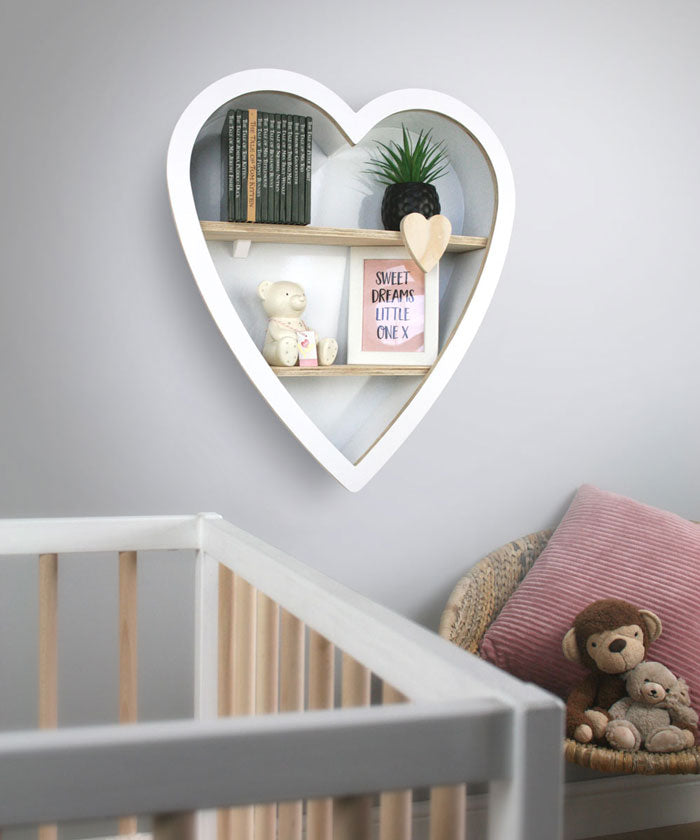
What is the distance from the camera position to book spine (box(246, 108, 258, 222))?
1.65 m

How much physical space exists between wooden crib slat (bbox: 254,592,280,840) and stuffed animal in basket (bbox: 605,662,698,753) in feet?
2.87

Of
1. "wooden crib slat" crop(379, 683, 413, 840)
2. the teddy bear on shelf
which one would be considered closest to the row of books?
the teddy bear on shelf

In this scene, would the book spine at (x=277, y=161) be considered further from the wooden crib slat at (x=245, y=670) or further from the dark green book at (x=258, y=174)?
the wooden crib slat at (x=245, y=670)

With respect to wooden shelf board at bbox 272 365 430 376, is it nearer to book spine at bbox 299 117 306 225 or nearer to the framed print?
the framed print

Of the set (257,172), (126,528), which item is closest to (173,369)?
(257,172)

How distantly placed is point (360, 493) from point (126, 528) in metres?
0.75

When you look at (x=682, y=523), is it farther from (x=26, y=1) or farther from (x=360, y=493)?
(x=26, y=1)

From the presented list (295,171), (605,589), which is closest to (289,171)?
(295,171)

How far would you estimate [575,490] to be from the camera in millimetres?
2066

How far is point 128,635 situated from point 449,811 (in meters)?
0.75

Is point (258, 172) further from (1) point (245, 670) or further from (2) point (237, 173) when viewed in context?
(1) point (245, 670)

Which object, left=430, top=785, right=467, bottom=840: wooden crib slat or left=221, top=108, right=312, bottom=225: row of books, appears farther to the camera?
left=221, top=108, right=312, bottom=225: row of books

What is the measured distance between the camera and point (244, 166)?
1653 mm

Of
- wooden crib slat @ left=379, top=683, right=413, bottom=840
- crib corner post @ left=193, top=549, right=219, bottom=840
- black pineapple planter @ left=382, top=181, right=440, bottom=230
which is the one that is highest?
black pineapple planter @ left=382, top=181, right=440, bottom=230
